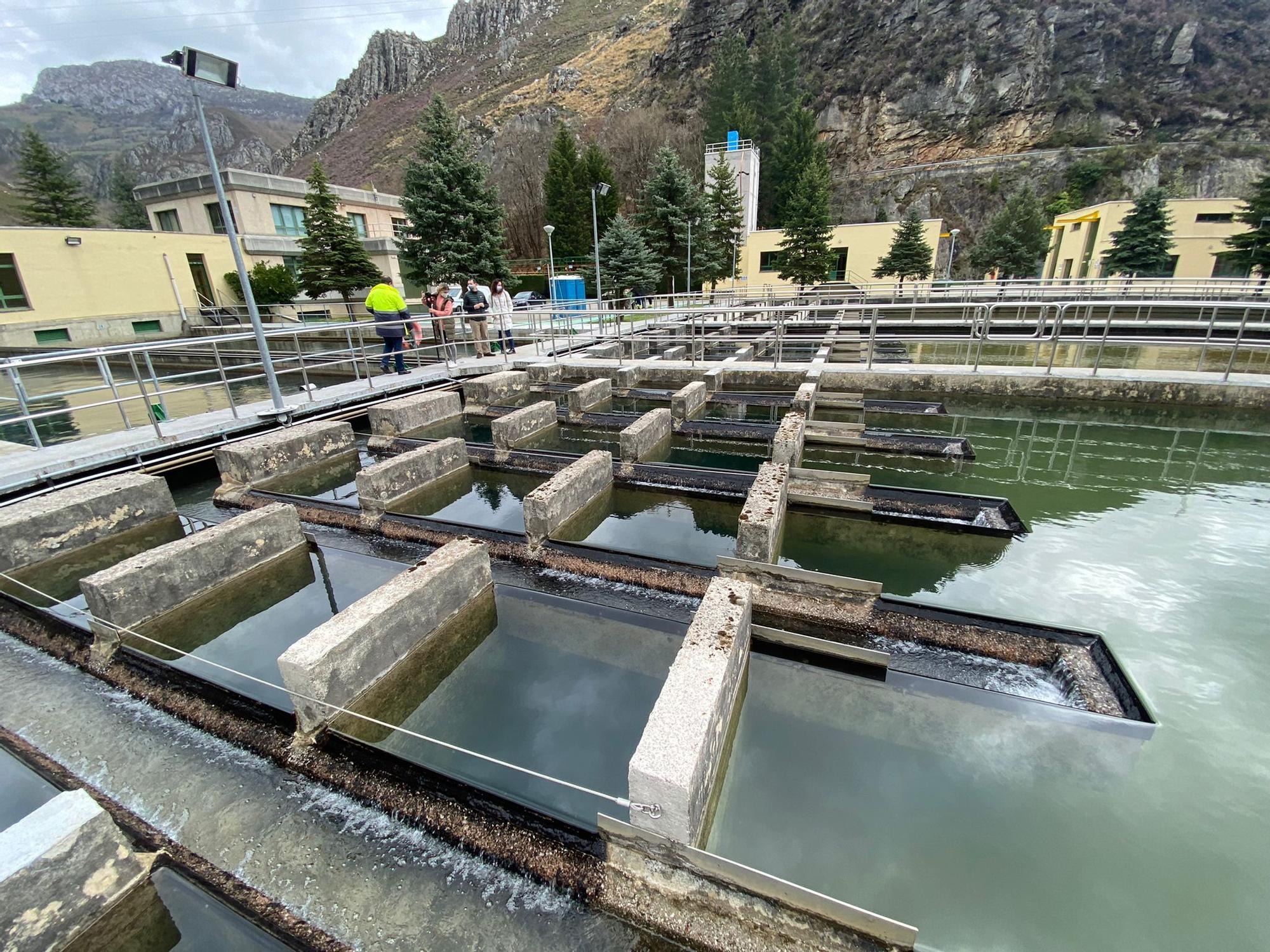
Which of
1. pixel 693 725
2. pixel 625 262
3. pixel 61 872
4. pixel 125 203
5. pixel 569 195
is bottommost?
pixel 61 872

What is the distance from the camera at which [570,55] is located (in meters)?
101

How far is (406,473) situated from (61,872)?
4.40m

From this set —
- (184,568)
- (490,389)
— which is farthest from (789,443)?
(490,389)

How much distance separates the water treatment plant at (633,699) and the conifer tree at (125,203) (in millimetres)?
69989

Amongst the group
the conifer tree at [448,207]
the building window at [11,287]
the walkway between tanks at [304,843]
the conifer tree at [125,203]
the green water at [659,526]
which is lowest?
the green water at [659,526]

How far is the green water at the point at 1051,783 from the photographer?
224 centimetres

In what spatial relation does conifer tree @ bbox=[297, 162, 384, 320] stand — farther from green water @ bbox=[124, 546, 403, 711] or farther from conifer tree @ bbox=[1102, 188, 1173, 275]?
conifer tree @ bbox=[1102, 188, 1173, 275]

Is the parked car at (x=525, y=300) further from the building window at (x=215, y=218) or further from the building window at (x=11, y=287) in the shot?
the building window at (x=11, y=287)

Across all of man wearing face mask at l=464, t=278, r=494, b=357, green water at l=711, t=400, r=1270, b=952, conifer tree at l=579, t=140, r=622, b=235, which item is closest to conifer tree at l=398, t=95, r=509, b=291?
man wearing face mask at l=464, t=278, r=494, b=357

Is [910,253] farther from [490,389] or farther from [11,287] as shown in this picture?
[11,287]

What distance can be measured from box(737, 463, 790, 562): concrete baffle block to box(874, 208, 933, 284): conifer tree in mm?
31419

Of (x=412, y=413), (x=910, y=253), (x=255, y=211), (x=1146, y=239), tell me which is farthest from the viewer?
(x=910, y=253)

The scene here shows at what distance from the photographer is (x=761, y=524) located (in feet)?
13.7

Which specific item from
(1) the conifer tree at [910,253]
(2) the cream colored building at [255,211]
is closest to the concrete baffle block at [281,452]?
(2) the cream colored building at [255,211]
